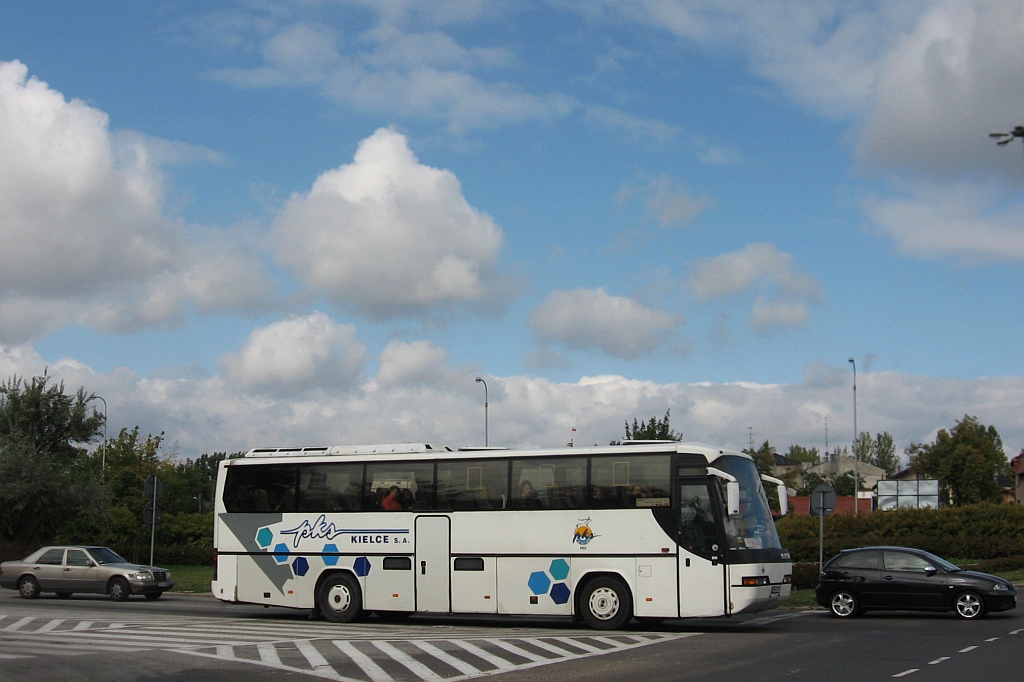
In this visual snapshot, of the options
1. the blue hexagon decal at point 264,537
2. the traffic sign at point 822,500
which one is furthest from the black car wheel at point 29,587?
the traffic sign at point 822,500

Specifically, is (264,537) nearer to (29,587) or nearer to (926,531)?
(29,587)

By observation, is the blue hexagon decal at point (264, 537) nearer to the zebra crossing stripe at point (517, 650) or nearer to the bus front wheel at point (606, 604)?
the zebra crossing stripe at point (517, 650)

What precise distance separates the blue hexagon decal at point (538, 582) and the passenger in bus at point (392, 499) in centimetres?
326

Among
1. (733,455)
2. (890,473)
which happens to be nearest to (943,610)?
(733,455)

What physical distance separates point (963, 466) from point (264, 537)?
74.8m

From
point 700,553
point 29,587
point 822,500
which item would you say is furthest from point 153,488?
point 822,500

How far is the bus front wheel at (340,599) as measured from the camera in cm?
2170

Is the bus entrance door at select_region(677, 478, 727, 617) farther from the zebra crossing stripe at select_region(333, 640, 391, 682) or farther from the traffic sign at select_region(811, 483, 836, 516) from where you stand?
the traffic sign at select_region(811, 483, 836, 516)

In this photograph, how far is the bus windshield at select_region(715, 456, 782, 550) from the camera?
1909 centimetres

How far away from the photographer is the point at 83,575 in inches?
1112

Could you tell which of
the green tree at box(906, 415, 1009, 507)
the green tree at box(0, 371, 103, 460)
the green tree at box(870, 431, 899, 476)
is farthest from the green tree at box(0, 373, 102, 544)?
the green tree at box(870, 431, 899, 476)

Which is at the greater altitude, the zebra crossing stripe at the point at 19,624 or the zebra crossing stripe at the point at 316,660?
the zebra crossing stripe at the point at 316,660

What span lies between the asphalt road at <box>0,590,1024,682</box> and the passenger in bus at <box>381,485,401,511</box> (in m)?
2.37

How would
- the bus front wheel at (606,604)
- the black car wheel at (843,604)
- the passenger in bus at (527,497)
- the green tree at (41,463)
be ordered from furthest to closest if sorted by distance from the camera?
1. the green tree at (41,463)
2. the black car wheel at (843,604)
3. the passenger in bus at (527,497)
4. the bus front wheel at (606,604)
